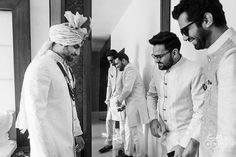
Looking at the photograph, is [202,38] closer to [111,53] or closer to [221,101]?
[221,101]

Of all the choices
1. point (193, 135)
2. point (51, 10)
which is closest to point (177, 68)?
point (193, 135)

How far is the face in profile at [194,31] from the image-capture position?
87cm

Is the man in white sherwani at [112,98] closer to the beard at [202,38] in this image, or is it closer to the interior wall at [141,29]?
the interior wall at [141,29]

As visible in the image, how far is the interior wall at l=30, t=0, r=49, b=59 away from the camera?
6.86 ft

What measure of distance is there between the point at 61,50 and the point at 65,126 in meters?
0.47

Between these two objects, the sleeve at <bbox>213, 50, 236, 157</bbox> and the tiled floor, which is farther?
the tiled floor

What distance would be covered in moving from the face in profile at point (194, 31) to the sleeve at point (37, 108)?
0.76 metres

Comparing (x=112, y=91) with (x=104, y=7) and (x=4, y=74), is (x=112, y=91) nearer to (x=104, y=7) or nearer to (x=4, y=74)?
(x=104, y=7)

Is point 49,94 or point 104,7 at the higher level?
point 104,7

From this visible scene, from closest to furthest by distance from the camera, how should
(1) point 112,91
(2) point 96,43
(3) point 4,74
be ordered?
(2) point 96,43 < (1) point 112,91 < (3) point 4,74

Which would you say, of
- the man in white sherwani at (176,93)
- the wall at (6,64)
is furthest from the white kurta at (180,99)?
the wall at (6,64)

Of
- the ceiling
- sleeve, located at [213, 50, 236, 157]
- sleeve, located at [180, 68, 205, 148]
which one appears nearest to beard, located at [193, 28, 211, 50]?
sleeve, located at [213, 50, 236, 157]

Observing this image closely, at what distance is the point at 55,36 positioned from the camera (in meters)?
1.33

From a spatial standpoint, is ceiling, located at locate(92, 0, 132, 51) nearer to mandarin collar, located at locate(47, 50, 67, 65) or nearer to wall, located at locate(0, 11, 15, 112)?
mandarin collar, located at locate(47, 50, 67, 65)
